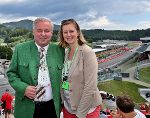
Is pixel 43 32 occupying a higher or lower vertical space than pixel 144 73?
higher

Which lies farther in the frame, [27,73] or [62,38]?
[62,38]

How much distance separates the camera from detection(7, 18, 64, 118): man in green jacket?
352 cm

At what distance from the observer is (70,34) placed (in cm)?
360

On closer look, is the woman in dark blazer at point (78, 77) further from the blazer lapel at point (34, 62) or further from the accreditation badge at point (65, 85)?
the blazer lapel at point (34, 62)

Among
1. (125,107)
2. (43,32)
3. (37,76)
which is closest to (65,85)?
(37,76)

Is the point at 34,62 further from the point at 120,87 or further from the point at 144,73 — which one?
the point at 144,73

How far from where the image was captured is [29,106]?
357 cm

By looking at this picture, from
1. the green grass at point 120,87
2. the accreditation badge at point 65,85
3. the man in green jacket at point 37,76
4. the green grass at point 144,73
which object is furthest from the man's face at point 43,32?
the green grass at point 144,73

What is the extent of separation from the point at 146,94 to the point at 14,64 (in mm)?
32023

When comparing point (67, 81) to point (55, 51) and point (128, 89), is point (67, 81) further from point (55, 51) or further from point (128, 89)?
point (128, 89)

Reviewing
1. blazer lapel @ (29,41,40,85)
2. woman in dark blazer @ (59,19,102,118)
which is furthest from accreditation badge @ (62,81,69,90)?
blazer lapel @ (29,41,40,85)

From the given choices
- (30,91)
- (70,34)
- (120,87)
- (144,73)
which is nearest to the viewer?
(30,91)

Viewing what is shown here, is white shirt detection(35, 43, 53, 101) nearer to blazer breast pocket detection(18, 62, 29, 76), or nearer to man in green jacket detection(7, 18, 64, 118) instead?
man in green jacket detection(7, 18, 64, 118)

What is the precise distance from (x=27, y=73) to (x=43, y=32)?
1.34 ft
